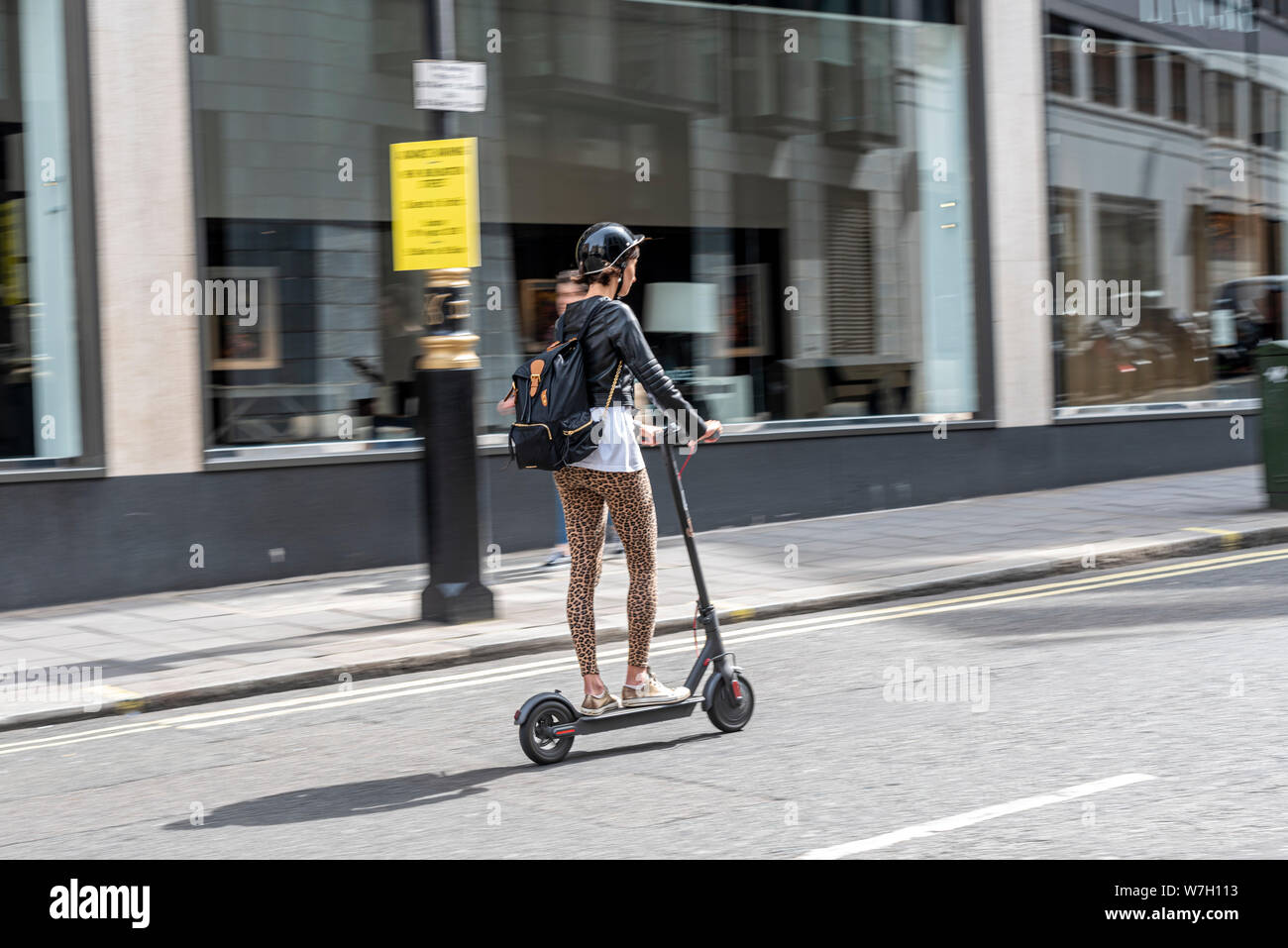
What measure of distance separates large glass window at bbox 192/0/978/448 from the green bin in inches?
111

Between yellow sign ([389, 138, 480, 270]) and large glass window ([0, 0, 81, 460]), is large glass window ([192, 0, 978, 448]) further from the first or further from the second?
yellow sign ([389, 138, 480, 270])

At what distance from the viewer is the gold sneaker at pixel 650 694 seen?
564 cm

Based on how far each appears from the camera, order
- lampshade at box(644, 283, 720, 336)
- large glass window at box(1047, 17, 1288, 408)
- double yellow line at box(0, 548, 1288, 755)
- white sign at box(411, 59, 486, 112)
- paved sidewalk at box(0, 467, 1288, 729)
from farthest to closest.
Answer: large glass window at box(1047, 17, 1288, 408) < lampshade at box(644, 283, 720, 336) < white sign at box(411, 59, 486, 112) < paved sidewalk at box(0, 467, 1288, 729) < double yellow line at box(0, 548, 1288, 755)

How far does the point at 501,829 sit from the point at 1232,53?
1505cm

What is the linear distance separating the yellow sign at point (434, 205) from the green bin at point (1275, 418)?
7.00 metres

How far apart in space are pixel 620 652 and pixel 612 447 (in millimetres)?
2550

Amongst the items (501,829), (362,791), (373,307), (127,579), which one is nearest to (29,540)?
(127,579)

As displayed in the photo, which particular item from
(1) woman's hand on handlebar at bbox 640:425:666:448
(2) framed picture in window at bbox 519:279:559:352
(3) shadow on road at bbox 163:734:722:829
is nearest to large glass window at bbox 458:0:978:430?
(2) framed picture in window at bbox 519:279:559:352

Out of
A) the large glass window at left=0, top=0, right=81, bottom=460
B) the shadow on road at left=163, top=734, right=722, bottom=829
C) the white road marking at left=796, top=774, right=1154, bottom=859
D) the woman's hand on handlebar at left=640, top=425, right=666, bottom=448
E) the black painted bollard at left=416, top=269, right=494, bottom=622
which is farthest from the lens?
the large glass window at left=0, top=0, right=81, bottom=460

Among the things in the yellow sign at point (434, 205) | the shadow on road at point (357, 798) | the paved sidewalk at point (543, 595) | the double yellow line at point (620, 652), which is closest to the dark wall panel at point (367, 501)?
the paved sidewalk at point (543, 595)

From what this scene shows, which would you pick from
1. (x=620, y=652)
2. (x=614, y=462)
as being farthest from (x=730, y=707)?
(x=620, y=652)

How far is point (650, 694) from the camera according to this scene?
224 inches

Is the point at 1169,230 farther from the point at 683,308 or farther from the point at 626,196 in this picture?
the point at 626,196

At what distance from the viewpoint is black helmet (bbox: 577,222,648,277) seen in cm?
548
